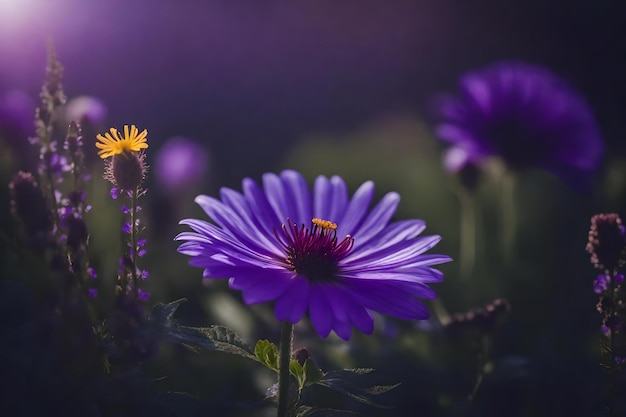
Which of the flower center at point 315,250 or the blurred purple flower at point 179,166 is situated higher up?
the blurred purple flower at point 179,166

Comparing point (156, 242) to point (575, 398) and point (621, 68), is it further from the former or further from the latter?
point (621, 68)

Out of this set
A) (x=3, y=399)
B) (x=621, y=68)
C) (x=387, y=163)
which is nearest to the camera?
(x=3, y=399)

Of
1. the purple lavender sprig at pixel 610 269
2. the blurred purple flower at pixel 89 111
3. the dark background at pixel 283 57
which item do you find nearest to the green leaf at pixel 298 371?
the purple lavender sprig at pixel 610 269

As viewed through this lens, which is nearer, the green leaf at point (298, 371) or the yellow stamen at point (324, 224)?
A: the green leaf at point (298, 371)

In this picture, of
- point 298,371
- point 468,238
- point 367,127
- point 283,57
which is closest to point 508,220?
point 468,238

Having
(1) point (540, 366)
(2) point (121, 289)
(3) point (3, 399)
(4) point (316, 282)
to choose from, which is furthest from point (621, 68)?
(3) point (3, 399)

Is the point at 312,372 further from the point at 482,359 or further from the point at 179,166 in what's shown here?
the point at 179,166

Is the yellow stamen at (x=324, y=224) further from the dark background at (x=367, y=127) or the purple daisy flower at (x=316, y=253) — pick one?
the dark background at (x=367, y=127)
